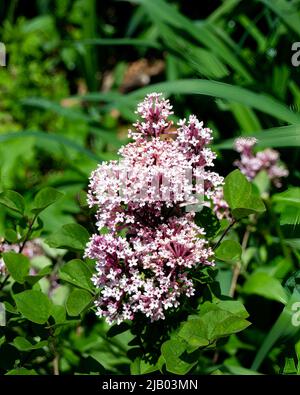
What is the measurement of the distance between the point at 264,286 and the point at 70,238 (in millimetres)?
564

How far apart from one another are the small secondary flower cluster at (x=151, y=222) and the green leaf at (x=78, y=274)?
46 millimetres

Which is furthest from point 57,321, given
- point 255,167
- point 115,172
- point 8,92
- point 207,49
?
point 8,92

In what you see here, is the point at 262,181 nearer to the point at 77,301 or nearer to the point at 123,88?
the point at 77,301

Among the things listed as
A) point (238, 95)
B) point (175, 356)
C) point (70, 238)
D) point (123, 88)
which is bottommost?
point (175, 356)

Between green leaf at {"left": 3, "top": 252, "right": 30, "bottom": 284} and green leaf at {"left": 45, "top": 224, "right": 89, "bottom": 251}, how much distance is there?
69 mm

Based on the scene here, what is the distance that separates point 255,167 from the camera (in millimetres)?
1749

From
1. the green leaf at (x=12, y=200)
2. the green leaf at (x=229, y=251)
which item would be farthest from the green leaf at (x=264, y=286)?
the green leaf at (x=12, y=200)

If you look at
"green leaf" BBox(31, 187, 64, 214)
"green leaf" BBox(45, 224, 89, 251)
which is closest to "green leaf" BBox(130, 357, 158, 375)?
"green leaf" BBox(45, 224, 89, 251)

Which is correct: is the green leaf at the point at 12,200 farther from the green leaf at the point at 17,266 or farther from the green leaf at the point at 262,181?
the green leaf at the point at 262,181

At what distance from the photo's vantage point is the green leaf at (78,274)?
3.67 ft

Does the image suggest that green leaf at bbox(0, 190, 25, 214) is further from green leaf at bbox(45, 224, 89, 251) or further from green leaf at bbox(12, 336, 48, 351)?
green leaf at bbox(12, 336, 48, 351)

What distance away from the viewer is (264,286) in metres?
1.53

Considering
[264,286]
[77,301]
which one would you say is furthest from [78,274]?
[264,286]

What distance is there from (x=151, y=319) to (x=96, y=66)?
2.16m
